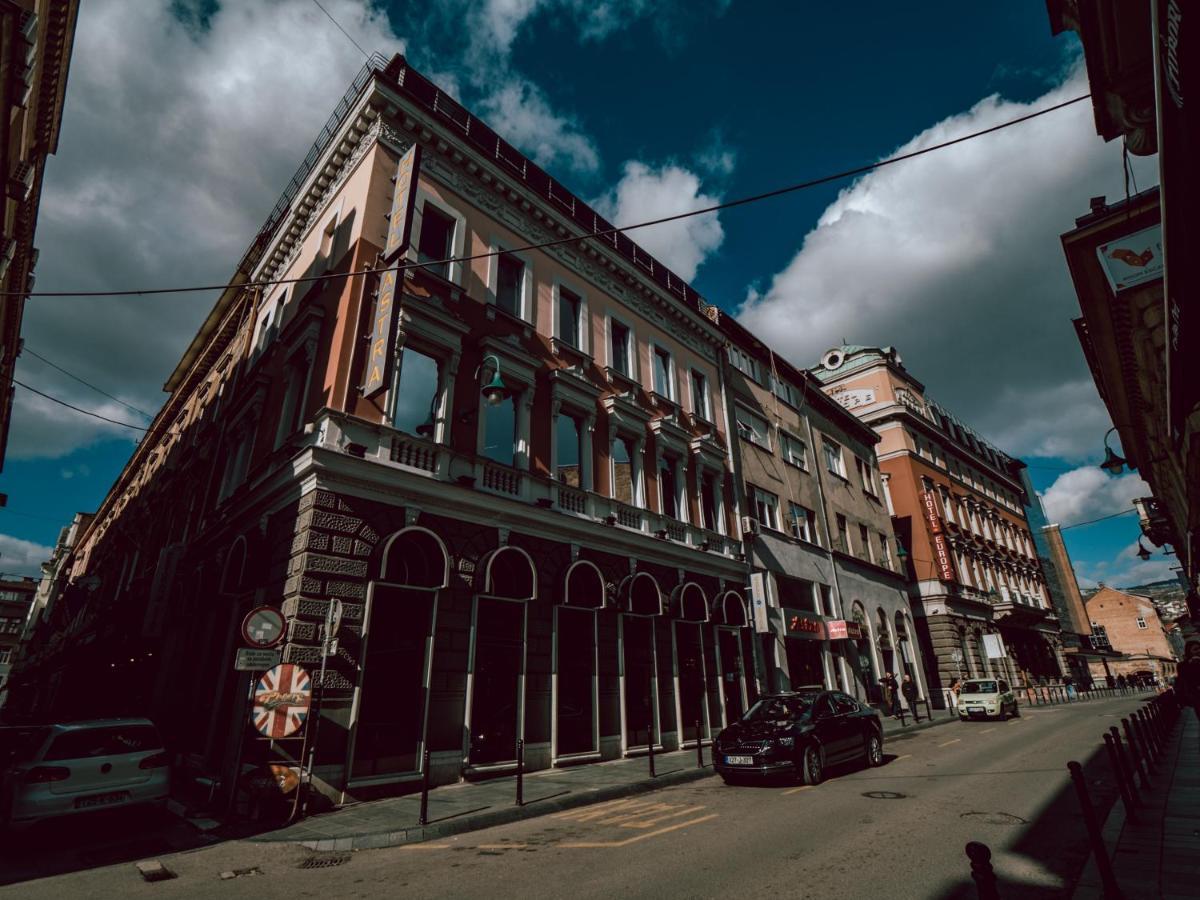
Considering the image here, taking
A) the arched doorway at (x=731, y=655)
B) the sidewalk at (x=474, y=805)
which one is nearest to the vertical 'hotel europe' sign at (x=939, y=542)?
the arched doorway at (x=731, y=655)

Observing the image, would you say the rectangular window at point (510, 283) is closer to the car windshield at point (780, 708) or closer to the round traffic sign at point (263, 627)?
the round traffic sign at point (263, 627)

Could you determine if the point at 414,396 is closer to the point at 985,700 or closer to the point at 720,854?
the point at 720,854

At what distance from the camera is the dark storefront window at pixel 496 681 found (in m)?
12.4

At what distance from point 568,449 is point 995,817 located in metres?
12.3

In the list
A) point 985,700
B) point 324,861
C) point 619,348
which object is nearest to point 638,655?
point 619,348

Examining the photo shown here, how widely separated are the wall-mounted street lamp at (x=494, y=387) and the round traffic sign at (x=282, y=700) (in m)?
6.47

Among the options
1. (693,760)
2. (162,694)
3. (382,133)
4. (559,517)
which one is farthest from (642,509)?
(162,694)

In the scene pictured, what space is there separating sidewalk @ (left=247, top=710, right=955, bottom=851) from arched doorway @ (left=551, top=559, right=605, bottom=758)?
2.16 ft

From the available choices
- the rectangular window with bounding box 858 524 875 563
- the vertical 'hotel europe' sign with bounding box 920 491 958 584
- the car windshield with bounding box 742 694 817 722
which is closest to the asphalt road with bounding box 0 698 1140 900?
the car windshield with bounding box 742 694 817 722

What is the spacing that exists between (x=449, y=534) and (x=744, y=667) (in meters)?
13.1

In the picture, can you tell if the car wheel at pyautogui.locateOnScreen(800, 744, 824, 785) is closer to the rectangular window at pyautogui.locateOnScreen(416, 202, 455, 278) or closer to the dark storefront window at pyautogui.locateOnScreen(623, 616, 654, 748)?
Answer: the dark storefront window at pyautogui.locateOnScreen(623, 616, 654, 748)

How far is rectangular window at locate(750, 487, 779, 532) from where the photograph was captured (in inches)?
987

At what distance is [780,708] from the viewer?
12445mm

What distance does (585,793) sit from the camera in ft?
34.2
